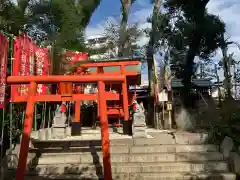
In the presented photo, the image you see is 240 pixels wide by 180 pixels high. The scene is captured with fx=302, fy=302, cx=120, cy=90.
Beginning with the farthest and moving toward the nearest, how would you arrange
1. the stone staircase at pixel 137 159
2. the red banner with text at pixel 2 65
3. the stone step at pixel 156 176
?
the stone staircase at pixel 137 159
the stone step at pixel 156 176
the red banner with text at pixel 2 65

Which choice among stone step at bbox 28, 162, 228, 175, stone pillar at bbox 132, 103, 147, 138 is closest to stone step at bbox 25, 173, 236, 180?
stone step at bbox 28, 162, 228, 175

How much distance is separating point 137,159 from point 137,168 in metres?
0.55

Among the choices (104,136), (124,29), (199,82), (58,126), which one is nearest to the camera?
(104,136)

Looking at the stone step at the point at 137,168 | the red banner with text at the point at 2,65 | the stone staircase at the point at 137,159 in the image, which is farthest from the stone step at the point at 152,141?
the red banner with text at the point at 2,65

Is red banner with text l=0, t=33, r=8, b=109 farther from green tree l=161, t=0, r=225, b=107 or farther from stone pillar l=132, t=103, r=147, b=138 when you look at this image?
green tree l=161, t=0, r=225, b=107

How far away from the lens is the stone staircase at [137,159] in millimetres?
7633

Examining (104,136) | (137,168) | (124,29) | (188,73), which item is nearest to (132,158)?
(137,168)

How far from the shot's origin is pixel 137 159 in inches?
330

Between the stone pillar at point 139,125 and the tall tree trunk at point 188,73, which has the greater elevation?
the tall tree trunk at point 188,73

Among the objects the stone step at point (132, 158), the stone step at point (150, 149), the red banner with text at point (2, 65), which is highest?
the red banner with text at point (2, 65)

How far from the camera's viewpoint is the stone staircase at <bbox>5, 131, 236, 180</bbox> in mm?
7633

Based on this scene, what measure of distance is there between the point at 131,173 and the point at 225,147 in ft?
8.91

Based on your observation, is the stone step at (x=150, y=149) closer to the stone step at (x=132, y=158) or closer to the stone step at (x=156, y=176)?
the stone step at (x=132, y=158)

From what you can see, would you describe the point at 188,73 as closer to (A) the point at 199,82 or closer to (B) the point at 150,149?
(B) the point at 150,149
